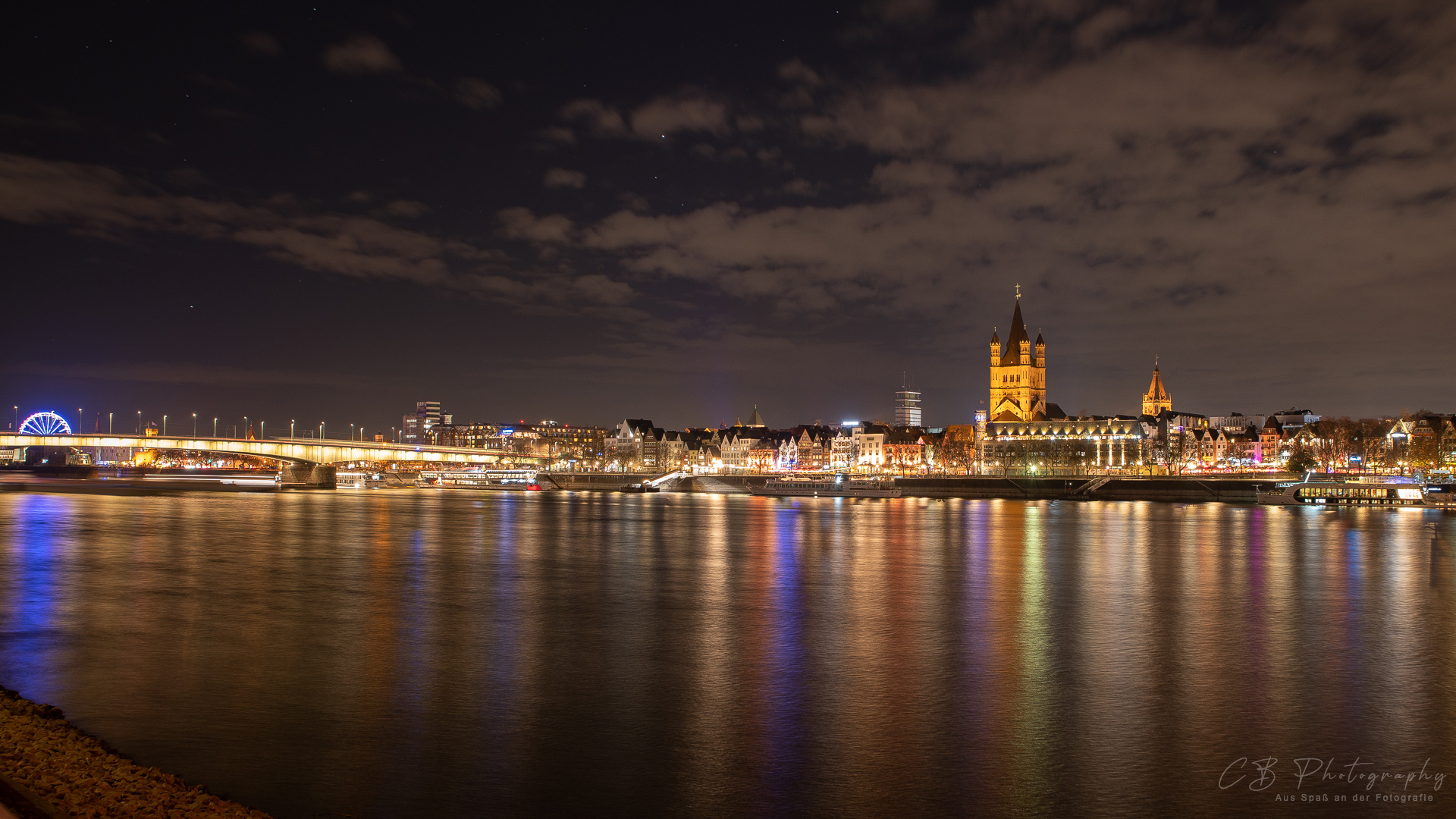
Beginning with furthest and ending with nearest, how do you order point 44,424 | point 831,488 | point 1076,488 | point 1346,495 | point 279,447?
1. point 44,424
2. point 279,447
3. point 831,488
4. point 1076,488
5. point 1346,495

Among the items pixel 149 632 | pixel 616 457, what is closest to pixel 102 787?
pixel 149 632

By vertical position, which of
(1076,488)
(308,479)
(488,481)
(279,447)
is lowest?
(488,481)

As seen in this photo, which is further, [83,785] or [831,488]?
[831,488]

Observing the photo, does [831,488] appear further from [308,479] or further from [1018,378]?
[1018,378]

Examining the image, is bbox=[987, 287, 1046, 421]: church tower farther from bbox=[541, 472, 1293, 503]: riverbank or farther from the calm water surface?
the calm water surface

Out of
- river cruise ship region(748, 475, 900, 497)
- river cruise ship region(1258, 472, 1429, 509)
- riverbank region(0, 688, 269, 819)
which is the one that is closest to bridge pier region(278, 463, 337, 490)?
river cruise ship region(748, 475, 900, 497)

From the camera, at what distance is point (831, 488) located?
9050 cm

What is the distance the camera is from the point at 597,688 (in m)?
13.7

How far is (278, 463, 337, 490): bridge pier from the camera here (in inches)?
4163

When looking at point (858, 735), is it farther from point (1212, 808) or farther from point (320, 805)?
point (320, 805)

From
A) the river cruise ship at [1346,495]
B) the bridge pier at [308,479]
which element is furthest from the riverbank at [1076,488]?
the bridge pier at [308,479]

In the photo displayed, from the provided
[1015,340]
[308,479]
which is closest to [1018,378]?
[1015,340]

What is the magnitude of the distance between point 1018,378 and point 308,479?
121 metres

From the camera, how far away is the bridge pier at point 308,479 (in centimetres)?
10575
